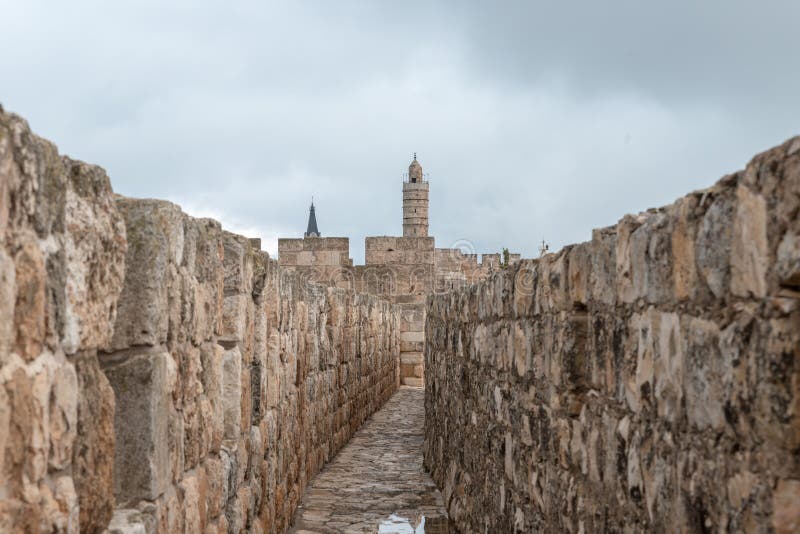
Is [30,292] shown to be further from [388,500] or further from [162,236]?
[388,500]

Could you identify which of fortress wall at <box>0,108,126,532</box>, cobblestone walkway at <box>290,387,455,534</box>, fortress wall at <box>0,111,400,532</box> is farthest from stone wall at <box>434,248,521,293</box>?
fortress wall at <box>0,108,126,532</box>

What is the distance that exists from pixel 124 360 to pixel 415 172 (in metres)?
53.0

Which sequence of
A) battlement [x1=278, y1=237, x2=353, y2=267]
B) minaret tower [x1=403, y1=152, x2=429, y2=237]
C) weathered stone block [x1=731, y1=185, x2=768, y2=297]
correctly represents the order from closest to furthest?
weathered stone block [x1=731, y1=185, x2=768, y2=297] → battlement [x1=278, y1=237, x2=353, y2=267] → minaret tower [x1=403, y1=152, x2=429, y2=237]

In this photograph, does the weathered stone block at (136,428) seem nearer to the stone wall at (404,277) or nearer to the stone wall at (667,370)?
the stone wall at (667,370)

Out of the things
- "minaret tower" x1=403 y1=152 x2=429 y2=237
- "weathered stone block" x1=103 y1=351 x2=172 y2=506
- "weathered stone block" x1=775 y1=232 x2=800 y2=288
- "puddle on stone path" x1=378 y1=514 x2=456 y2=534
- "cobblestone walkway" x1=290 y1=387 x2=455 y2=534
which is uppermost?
"minaret tower" x1=403 y1=152 x2=429 y2=237

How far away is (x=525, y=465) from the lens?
443 centimetres

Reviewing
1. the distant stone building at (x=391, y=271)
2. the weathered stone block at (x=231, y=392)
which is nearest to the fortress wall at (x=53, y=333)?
the weathered stone block at (x=231, y=392)

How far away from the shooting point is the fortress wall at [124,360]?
2004mm

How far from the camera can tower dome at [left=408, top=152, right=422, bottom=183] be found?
55.5 m

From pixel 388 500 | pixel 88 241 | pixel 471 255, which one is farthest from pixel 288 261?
pixel 88 241

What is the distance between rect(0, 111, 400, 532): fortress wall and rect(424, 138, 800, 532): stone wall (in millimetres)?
1369

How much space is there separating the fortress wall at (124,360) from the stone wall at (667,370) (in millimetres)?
1369

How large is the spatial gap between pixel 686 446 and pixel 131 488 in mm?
1703

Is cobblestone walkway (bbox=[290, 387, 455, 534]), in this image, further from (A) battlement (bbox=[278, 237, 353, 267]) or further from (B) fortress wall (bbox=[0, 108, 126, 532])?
(A) battlement (bbox=[278, 237, 353, 267])
